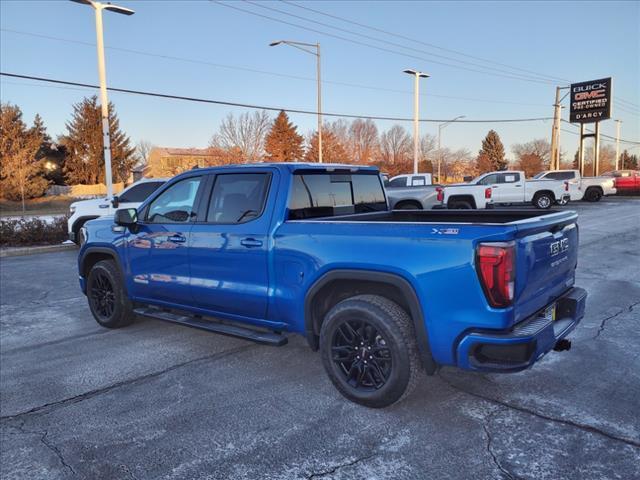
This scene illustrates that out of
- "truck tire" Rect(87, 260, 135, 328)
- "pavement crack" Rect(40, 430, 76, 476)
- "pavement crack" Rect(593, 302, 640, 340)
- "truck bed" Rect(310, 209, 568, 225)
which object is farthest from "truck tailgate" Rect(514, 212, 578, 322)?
"truck tire" Rect(87, 260, 135, 328)

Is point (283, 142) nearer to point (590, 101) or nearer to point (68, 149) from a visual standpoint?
point (68, 149)

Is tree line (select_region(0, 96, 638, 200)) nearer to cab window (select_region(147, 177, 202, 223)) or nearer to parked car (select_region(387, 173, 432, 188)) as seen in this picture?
parked car (select_region(387, 173, 432, 188))

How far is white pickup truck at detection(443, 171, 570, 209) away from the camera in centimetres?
1927

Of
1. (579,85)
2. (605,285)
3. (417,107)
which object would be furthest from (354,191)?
(579,85)

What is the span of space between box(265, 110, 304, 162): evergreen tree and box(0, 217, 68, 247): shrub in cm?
3720

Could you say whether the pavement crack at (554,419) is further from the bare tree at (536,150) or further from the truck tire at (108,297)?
the bare tree at (536,150)

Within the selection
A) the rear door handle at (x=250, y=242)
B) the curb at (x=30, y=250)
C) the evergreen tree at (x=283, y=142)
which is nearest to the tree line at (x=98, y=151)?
the evergreen tree at (x=283, y=142)

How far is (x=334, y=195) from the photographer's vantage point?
4.78 meters

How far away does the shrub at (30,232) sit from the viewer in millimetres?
13406

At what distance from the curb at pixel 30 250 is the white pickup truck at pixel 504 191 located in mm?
12961

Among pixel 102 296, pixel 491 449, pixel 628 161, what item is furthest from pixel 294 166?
pixel 628 161

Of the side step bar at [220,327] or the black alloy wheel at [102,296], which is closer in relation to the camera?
the side step bar at [220,327]

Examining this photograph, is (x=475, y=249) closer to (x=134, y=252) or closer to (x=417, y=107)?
(x=134, y=252)

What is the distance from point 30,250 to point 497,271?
13012mm
